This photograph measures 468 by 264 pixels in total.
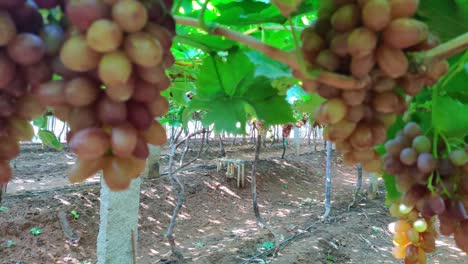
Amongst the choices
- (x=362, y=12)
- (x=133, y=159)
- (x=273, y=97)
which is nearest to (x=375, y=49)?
(x=362, y=12)

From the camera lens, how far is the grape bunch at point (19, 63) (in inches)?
14.7

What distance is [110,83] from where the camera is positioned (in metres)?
0.35

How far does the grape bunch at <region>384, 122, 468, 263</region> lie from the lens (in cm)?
65

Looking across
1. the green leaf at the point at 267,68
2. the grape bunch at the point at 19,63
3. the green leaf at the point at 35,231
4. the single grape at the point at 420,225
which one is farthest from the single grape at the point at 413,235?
the green leaf at the point at 35,231

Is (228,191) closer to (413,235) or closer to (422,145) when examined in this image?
(413,235)

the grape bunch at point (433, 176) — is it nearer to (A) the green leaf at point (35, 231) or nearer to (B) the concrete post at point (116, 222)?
(B) the concrete post at point (116, 222)

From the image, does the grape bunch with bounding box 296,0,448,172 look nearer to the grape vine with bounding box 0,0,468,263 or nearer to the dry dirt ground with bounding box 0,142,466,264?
the grape vine with bounding box 0,0,468,263

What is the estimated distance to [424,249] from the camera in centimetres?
89

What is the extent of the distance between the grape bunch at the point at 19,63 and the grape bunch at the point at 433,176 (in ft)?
1.86

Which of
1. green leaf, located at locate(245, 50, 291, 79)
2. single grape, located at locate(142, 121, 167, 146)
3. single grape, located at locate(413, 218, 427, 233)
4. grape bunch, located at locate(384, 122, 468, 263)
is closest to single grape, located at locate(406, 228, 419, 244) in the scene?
single grape, located at locate(413, 218, 427, 233)

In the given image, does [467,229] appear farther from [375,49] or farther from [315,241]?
[315,241]

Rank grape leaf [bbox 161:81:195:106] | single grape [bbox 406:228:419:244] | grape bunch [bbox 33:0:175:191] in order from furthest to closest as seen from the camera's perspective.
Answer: grape leaf [bbox 161:81:195:106] < single grape [bbox 406:228:419:244] < grape bunch [bbox 33:0:175:191]

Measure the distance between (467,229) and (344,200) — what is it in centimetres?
975

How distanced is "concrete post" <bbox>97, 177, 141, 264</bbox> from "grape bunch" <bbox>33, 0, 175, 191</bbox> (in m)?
2.66
